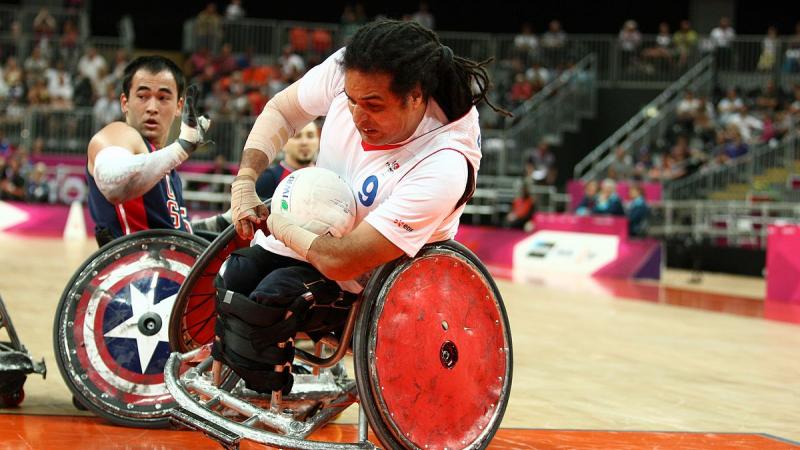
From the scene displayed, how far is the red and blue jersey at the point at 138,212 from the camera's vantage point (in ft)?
17.4

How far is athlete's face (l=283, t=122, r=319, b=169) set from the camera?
7.16m

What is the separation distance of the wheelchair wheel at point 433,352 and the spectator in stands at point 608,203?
1492cm

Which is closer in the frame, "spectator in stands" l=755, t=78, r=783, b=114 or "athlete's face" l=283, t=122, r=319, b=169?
"athlete's face" l=283, t=122, r=319, b=169

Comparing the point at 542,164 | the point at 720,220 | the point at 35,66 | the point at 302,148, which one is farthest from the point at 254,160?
the point at 35,66

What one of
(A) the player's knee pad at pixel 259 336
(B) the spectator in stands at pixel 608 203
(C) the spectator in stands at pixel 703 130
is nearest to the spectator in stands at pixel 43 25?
(B) the spectator in stands at pixel 608 203

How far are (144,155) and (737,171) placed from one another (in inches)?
752

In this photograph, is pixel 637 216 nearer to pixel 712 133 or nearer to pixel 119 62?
pixel 712 133

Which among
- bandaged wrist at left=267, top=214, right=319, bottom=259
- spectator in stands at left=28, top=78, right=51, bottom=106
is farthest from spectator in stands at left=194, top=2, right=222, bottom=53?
bandaged wrist at left=267, top=214, right=319, bottom=259

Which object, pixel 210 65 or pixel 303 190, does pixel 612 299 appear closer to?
pixel 303 190

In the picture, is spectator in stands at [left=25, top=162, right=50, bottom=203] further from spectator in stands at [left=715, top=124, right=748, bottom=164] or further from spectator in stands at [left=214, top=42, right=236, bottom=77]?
spectator in stands at [left=715, top=124, right=748, bottom=164]

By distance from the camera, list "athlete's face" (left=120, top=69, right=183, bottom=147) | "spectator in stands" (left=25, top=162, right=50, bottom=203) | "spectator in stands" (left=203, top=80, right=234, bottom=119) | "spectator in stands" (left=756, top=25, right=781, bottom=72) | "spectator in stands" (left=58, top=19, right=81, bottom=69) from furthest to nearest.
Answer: "spectator in stands" (left=58, top=19, right=81, bottom=69), "spectator in stands" (left=756, top=25, right=781, bottom=72), "spectator in stands" (left=203, top=80, right=234, bottom=119), "spectator in stands" (left=25, top=162, right=50, bottom=203), "athlete's face" (left=120, top=69, right=183, bottom=147)

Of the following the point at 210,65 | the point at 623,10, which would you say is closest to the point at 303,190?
the point at 210,65

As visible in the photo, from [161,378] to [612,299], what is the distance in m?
8.99

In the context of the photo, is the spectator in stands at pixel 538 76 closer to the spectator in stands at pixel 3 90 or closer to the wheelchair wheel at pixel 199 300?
the spectator in stands at pixel 3 90
